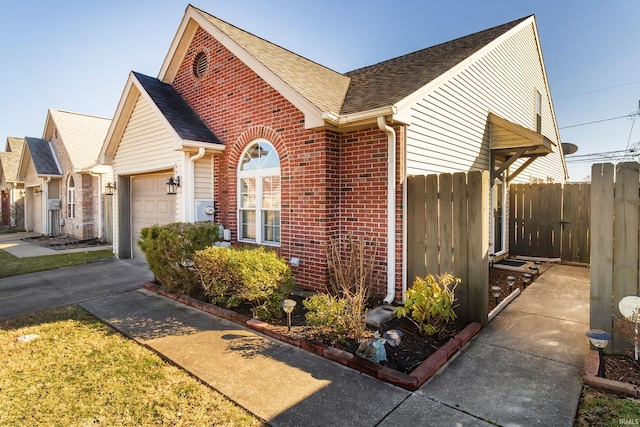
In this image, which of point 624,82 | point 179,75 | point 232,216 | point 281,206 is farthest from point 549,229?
point 624,82

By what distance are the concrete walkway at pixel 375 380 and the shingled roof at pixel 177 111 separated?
3812 millimetres

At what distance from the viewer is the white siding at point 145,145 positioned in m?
8.43

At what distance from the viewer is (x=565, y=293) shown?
6.36 meters

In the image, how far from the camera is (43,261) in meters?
10.3

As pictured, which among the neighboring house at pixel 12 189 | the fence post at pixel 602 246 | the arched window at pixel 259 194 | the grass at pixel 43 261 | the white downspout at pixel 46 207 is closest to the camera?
the fence post at pixel 602 246

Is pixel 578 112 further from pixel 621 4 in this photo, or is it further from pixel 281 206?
pixel 281 206

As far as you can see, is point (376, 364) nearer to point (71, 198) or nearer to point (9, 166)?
point (71, 198)

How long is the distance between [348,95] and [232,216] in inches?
150

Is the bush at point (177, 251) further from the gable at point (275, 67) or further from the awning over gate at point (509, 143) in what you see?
the awning over gate at point (509, 143)

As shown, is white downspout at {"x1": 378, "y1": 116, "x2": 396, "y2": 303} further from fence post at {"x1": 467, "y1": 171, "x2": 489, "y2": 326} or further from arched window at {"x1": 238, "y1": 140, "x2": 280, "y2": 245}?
arched window at {"x1": 238, "y1": 140, "x2": 280, "y2": 245}

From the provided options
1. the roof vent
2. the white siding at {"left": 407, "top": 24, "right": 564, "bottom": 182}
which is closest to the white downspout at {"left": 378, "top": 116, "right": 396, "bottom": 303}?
the white siding at {"left": 407, "top": 24, "right": 564, "bottom": 182}

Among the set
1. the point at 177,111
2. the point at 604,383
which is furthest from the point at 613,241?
the point at 177,111

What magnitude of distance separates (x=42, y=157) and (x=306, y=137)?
18389 millimetres

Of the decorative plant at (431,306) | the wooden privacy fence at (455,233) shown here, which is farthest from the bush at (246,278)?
the wooden privacy fence at (455,233)
